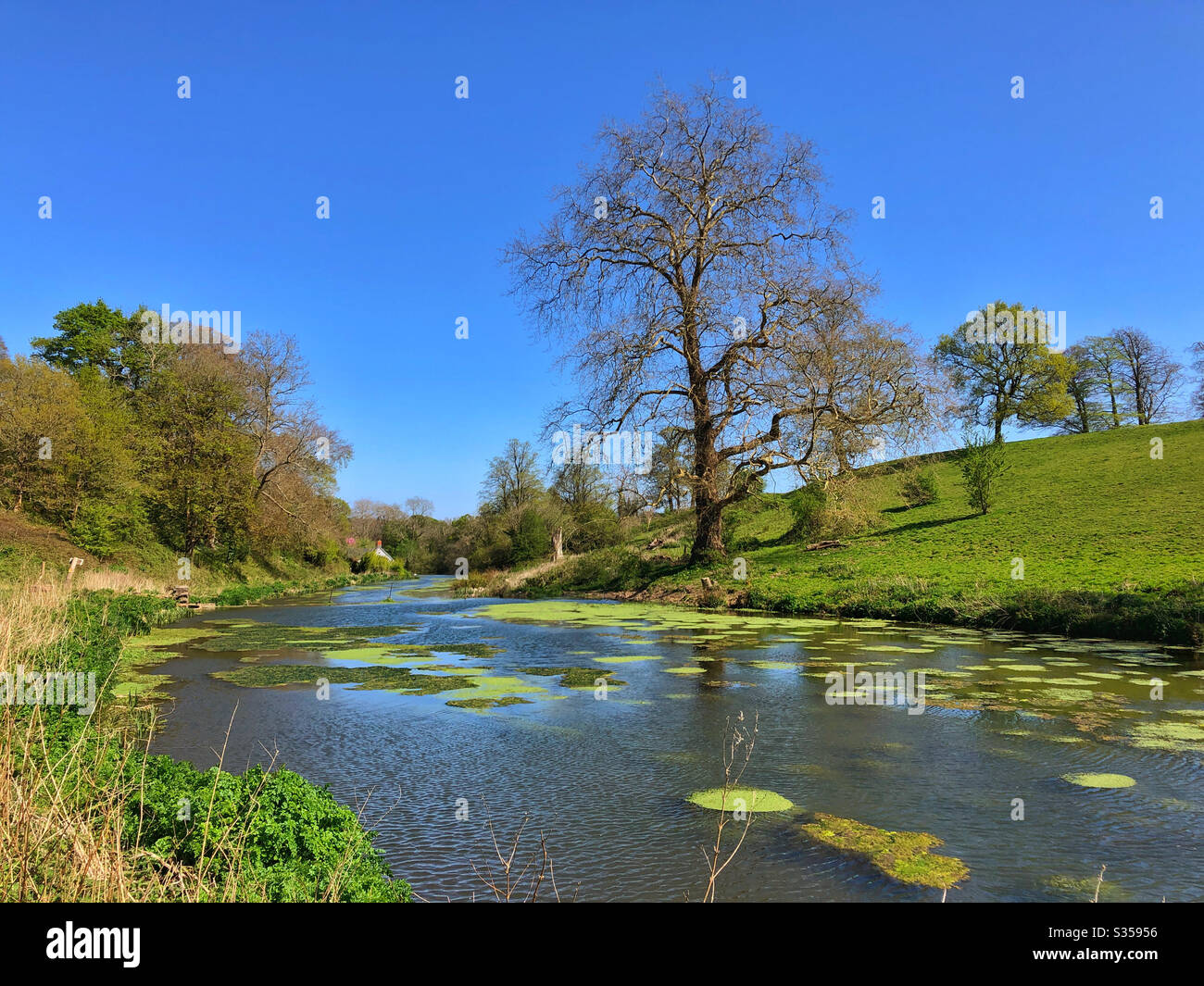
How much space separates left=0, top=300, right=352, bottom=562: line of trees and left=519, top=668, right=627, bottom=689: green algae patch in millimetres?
21511

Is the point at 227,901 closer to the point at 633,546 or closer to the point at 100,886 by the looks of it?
the point at 100,886

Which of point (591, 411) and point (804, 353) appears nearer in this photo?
point (804, 353)

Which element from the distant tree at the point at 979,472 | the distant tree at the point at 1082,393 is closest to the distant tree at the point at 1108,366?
the distant tree at the point at 1082,393

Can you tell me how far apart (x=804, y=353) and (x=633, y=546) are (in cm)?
1423

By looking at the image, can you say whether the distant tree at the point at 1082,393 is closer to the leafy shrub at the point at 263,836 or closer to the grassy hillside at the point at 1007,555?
the grassy hillside at the point at 1007,555

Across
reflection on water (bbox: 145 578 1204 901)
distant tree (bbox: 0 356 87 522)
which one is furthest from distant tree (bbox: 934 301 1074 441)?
distant tree (bbox: 0 356 87 522)

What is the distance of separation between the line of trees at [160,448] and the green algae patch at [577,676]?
70.6 feet

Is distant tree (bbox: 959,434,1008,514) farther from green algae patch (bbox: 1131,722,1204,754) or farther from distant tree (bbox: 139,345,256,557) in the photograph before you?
distant tree (bbox: 139,345,256,557)

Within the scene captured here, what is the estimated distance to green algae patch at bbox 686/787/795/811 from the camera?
573 cm

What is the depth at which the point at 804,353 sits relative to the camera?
72.4ft

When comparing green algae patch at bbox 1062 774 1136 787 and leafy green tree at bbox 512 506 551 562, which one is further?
leafy green tree at bbox 512 506 551 562

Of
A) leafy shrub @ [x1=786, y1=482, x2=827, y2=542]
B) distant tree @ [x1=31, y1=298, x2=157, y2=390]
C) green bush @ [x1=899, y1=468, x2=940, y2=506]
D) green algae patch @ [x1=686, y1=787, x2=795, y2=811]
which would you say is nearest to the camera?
green algae patch @ [x1=686, y1=787, x2=795, y2=811]

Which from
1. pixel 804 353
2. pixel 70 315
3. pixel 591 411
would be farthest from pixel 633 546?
pixel 70 315

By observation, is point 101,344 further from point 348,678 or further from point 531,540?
point 348,678
